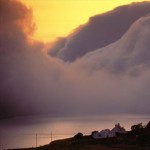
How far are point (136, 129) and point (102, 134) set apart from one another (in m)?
9.25

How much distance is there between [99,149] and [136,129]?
2786 centimetres

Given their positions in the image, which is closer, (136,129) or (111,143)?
(111,143)

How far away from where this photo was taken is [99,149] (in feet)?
335

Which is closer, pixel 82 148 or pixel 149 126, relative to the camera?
pixel 82 148

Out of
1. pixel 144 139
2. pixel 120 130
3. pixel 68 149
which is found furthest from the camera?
pixel 120 130

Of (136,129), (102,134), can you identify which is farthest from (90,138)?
(136,129)

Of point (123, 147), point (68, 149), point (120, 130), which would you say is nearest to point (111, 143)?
point (123, 147)

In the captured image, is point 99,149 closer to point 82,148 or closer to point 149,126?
point 82,148

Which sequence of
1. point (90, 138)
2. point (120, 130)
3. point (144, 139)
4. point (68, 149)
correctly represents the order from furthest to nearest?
1. point (120, 130)
2. point (90, 138)
3. point (144, 139)
4. point (68, 149)

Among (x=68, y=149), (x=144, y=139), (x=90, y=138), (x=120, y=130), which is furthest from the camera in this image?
(x=120, y=130)

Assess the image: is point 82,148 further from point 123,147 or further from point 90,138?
point 90,138

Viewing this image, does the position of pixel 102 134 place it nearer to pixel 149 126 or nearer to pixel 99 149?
pixel 149 126

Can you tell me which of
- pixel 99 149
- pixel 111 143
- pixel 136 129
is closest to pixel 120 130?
pixel 136 129

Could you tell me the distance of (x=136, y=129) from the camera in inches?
5022
